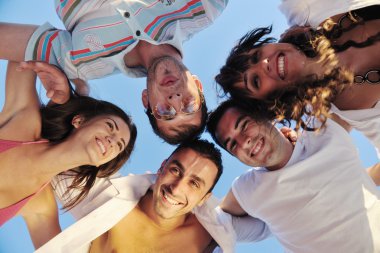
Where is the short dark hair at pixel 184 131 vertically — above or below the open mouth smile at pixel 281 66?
below

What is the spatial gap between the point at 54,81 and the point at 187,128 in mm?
693

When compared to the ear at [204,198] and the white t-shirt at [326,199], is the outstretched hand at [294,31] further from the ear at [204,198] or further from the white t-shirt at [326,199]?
the ear at [204,198]

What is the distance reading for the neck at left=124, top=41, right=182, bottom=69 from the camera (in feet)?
5.50

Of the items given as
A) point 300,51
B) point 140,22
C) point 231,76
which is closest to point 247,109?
point 231,76

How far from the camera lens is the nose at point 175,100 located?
5.20 ft

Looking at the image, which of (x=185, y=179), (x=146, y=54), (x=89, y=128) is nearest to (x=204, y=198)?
(x=185, y=179)

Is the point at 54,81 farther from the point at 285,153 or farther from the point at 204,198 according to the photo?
the point at 285,153

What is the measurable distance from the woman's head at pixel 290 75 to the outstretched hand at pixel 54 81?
2.76ft

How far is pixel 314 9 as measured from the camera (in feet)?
5.29

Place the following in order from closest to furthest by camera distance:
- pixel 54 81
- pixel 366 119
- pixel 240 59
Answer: pixel 54 81
pixel 366 119
pixel 240 59

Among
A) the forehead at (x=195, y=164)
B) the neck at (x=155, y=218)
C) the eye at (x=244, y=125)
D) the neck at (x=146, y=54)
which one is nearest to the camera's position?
the neck at (x=146, y=54)

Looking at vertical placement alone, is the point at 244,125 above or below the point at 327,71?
below

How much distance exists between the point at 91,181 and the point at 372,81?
1.55 metres

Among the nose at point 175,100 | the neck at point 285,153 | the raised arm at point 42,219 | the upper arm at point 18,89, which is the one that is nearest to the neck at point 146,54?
the nose at point 175,100
